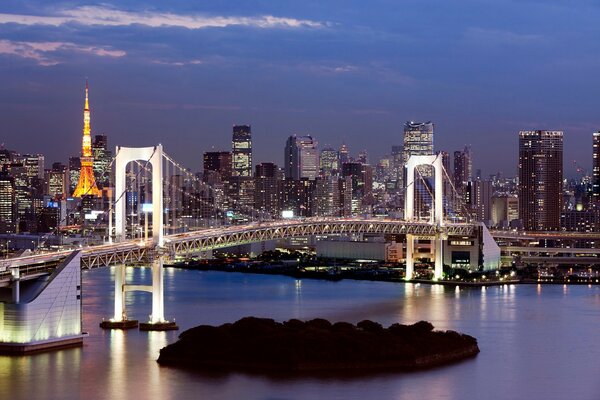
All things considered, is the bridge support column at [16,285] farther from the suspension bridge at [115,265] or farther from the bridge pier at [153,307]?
the bridge pier at [153,307]

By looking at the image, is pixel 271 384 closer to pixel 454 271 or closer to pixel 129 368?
pixel 129 368

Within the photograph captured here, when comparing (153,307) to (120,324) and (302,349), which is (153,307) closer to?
(120,324)

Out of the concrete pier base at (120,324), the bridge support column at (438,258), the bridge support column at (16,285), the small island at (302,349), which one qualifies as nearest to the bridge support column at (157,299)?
the concrete pier base at (120,324)

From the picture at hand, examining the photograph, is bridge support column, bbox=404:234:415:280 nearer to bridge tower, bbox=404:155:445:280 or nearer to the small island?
bridge tower, bbox=404:155:445:280

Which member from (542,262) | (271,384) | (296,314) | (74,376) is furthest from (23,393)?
(542,262)

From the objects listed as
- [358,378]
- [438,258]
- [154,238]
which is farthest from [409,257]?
[358,378]

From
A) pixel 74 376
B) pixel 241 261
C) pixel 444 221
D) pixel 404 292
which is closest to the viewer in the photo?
pixel 74 376

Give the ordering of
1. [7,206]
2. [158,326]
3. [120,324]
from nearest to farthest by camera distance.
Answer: [158,326] → [120,324] → [7,206]
